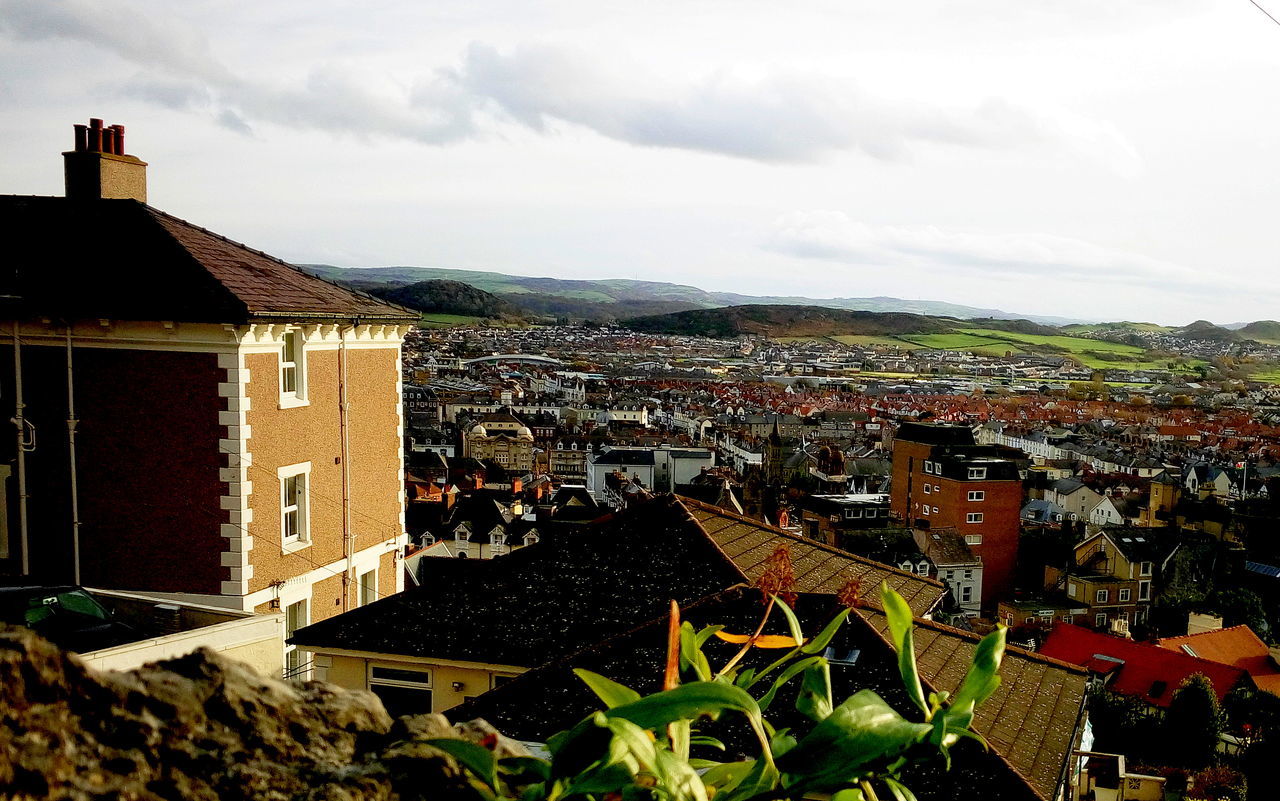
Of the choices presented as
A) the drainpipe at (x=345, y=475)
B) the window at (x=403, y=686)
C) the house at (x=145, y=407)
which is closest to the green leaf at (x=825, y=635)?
the window at (x=403, y=686)

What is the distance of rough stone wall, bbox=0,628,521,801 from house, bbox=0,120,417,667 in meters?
10.2

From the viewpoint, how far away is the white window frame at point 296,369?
39.5ft

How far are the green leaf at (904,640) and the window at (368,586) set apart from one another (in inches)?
536

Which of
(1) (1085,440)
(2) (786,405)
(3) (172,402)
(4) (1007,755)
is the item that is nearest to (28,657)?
(4) (1007,755)

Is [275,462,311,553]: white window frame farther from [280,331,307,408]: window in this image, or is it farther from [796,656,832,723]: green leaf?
[796,656,832,723]: green leaf

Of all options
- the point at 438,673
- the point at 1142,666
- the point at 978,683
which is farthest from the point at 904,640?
the point at 1142,666

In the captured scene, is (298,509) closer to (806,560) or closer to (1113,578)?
(806,560)

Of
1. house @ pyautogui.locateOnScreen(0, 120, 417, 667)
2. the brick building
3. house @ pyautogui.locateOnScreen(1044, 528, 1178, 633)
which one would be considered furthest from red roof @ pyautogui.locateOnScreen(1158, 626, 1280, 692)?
house @ pyautogui.locateOnScreen(0, 120, 417, 667)

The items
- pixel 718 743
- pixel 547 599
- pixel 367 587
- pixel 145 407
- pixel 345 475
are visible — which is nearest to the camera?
pixel 718 743

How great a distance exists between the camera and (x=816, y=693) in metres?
1.25

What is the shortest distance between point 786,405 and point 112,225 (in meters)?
123

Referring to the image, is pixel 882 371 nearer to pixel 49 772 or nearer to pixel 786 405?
pixel 786 405

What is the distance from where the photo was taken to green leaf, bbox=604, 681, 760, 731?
99 centimetres

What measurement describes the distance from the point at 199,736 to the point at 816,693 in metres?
0.66
